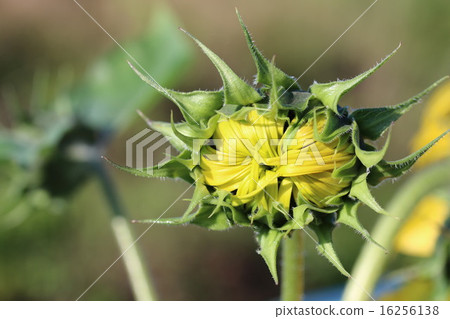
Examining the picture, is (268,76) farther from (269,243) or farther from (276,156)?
(269,243)

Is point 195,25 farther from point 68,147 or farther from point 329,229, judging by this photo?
point 329,229

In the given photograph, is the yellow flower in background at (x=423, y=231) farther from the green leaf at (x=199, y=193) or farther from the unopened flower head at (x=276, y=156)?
the green leaf at (x=199, y=193)

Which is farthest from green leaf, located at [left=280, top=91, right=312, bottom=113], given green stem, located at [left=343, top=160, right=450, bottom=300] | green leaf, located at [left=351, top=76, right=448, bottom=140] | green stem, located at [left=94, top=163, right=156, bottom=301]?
green stem, located at [left=94, top=163, right=156, bottom=301]

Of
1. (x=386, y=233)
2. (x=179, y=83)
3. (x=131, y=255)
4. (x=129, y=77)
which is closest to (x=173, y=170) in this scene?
(x=131, y=255)

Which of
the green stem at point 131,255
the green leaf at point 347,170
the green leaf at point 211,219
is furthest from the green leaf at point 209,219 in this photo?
the green stem at point 131,255
